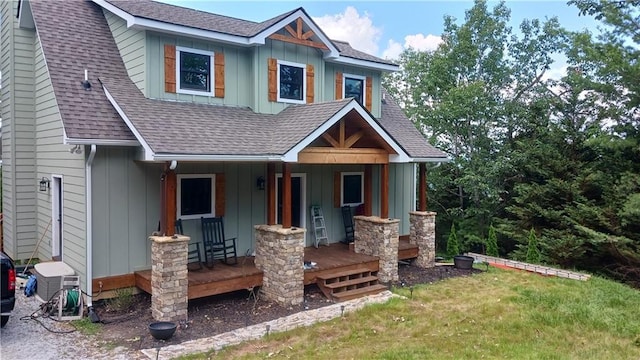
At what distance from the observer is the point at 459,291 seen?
30.1ft

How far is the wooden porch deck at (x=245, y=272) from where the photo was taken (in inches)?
304

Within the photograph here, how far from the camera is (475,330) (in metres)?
6.91

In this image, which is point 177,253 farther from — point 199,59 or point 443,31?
point 443,31

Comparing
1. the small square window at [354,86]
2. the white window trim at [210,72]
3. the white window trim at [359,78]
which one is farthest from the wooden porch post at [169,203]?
the small square window at [354,86]

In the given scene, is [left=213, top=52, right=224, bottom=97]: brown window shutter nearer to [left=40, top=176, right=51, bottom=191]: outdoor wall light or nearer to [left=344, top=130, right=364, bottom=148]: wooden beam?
[left=344, top=130, right=364, bottom=148]: wooden beam

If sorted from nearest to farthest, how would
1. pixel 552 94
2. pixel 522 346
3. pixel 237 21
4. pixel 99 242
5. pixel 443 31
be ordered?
pixel 522 346 → pixel 99 242 → pixel 237 21 → pixel 552 94 → pixel 443 31

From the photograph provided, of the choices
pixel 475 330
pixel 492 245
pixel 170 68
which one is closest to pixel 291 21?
pixel 170 68


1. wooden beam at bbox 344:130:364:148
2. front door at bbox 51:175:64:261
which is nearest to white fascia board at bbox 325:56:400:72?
wooden beam at bbox 344:130:364:148

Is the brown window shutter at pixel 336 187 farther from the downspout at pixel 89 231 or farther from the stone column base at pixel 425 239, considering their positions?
the downspout at pixel 89 231

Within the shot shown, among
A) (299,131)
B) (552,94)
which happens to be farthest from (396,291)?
(552,94)

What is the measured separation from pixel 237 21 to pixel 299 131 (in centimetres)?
434

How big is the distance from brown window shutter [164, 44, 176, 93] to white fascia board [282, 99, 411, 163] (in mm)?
2913

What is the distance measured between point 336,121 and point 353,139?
76cm

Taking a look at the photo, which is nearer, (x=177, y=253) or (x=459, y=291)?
(x=177, y=253)
